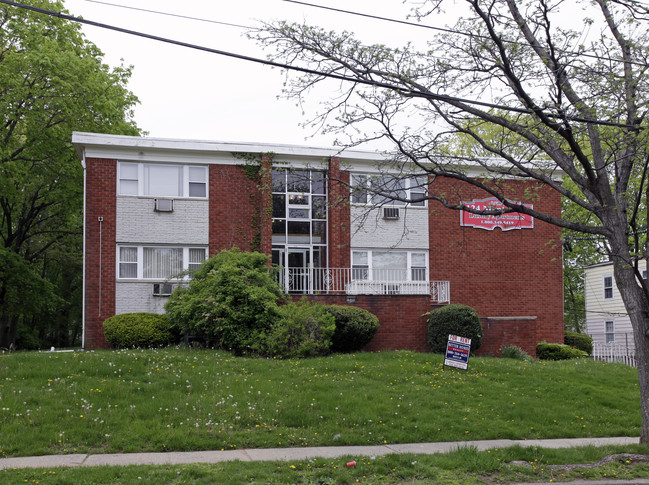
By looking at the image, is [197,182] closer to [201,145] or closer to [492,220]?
[201,145]

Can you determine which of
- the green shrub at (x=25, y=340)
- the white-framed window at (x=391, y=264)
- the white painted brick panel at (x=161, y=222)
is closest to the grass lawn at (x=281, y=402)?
the white painted brick panel at (x=161, y=222)

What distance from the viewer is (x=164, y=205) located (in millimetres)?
21578

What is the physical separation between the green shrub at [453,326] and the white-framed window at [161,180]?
9.07 meters

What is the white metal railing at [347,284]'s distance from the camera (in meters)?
22.0

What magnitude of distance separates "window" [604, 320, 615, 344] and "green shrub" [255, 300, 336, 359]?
22.7 meters

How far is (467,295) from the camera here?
76.8ft

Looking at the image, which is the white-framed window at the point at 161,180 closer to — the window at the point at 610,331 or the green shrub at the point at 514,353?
the green shrub at the point at 514,353

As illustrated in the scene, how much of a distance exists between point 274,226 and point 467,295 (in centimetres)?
756

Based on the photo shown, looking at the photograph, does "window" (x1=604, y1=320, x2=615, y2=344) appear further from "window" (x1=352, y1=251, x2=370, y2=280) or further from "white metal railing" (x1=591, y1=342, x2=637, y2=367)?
"window" (x1=352, y1=251, x2=370, y2=280)

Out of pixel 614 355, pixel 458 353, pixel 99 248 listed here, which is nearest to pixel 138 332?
pixel 99 248

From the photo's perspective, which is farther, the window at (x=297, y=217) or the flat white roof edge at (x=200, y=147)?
the window at (x=297, y=217)

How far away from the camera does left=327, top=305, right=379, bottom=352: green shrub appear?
59.7ft

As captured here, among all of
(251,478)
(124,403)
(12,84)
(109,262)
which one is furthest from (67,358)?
(12,84)

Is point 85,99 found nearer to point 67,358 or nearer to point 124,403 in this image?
point 67,358
